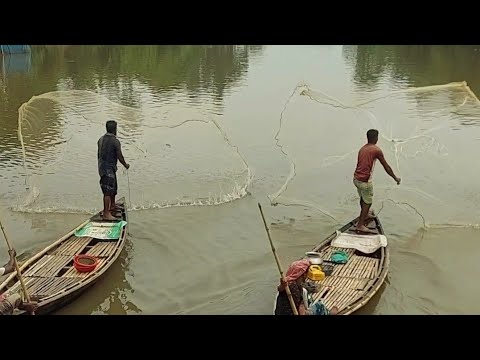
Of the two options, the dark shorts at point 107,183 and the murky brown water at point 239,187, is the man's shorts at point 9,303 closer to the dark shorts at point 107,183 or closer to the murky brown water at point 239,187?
the murky brown water at point 239,187

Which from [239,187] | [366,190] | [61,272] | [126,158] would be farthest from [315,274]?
[126,158]

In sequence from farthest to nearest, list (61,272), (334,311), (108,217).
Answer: (108,217) → (61,272) → (334,311)

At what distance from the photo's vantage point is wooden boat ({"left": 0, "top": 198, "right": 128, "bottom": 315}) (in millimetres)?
5566

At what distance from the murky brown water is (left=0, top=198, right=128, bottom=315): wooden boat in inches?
11.8

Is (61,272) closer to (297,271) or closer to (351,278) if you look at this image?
(297,271)

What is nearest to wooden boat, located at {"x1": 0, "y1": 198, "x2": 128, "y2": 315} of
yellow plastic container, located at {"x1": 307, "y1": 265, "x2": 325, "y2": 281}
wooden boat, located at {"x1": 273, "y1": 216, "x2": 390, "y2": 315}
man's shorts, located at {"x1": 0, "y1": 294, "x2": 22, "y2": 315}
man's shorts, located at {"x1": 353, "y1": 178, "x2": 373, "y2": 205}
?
man's shorts, located at {"x1": 0, "y1": 294, "x2": 22, "y2": 315}

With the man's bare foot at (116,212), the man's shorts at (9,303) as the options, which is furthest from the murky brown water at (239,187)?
the man's shorts at (9,303)

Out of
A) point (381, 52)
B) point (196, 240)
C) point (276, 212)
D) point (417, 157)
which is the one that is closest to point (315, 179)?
point (276, 212)

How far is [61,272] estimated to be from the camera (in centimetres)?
620

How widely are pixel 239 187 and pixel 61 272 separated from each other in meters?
3.98

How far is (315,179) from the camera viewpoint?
9.76 m

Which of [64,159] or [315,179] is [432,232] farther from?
[64,159]

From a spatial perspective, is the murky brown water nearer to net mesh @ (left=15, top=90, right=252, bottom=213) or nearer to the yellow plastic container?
net mesh @ (left=15, top=90, right=252, bottom=213)

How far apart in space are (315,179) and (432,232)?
97.2 inches
